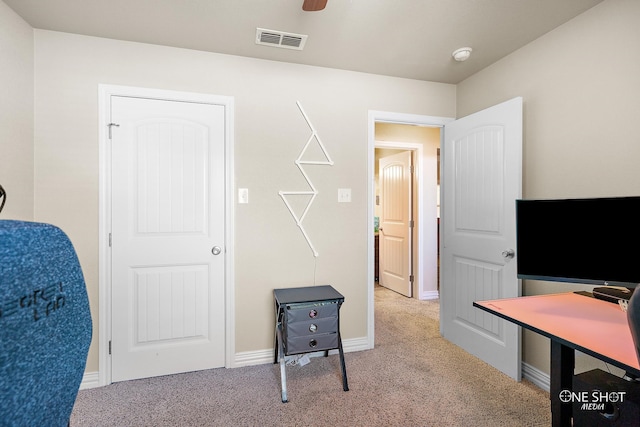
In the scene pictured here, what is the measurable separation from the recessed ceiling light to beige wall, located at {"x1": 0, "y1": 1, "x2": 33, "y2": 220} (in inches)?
114

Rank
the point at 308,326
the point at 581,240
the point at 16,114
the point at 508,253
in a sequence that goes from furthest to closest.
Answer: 1. the point at 508,253
2. the point at 308,326
3. the point at 16,114
4. the point at 581,240

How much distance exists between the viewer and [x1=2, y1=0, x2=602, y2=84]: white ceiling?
1.85 metres

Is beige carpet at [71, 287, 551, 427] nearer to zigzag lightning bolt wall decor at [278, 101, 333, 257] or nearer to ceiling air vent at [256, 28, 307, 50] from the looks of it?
zigzag lightning bolt wall decor at [278, 101, 333, 257]

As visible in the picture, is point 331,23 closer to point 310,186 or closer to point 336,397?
point 310,186

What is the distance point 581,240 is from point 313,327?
1.58 m

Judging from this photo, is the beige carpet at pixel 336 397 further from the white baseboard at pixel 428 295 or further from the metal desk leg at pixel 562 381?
the white baseboard at pixel 428 295

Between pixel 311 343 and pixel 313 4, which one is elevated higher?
pixel 313 4

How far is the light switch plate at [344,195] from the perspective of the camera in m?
2.71

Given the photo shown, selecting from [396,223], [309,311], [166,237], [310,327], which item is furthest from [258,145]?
[396,223]

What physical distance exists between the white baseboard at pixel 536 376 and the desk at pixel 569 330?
86 cm

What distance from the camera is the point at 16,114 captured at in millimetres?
1926

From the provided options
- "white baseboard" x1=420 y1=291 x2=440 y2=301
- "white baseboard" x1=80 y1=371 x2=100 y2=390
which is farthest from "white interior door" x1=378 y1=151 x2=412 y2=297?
"white baseboard" x1=80 y1=371 x2=100 y2=390

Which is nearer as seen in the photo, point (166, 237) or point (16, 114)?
point (16, 114)

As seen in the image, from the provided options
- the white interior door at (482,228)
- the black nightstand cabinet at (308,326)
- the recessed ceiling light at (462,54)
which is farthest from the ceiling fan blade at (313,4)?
the black nightstand cabinet at (308,326)
